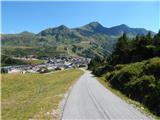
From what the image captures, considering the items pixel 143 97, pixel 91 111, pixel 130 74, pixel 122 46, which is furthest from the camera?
pixel 122 46

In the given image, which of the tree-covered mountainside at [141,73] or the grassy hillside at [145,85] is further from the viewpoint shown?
the tree-covered mountainside at [141,73]

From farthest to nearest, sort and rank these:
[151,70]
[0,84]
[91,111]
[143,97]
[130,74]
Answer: [0,84] → [130,74] → [151,70] → [143,97] → [91,111]

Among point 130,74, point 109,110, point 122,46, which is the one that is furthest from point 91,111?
point 122,46

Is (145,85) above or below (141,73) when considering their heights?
below

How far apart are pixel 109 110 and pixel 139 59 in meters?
44.2

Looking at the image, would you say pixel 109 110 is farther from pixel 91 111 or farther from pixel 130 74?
pixel 130 74

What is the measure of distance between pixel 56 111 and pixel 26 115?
3162 millimetres

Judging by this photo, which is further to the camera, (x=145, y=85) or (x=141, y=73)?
(x=141, y=73)

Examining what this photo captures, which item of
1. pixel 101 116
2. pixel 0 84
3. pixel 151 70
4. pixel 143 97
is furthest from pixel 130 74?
pixel 0 84

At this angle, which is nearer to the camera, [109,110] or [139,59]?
[109,110]

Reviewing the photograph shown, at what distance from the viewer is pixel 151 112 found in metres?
29.4

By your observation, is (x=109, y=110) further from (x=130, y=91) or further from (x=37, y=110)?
(x=130, y=91)

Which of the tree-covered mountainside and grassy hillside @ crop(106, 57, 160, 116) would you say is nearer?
grassy hillside @ crop(106, 57, 160, 116)

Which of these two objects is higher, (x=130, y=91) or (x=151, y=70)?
(x=151, y=70)
